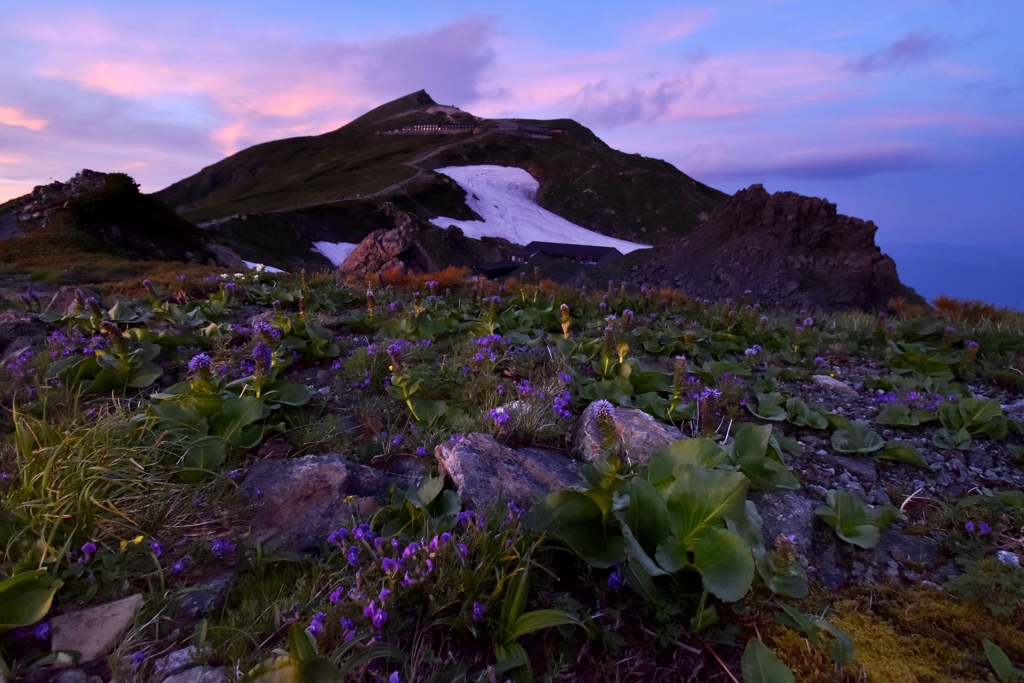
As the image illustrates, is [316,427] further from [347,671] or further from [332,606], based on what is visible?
[347,671]

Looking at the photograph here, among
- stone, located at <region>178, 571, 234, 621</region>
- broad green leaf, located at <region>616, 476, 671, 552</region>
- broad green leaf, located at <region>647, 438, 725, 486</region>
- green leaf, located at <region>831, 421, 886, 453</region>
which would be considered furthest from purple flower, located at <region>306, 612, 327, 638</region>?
green leaf, located at <region>831, 421, 886, 453</region>

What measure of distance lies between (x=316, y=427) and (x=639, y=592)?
7.43 ft

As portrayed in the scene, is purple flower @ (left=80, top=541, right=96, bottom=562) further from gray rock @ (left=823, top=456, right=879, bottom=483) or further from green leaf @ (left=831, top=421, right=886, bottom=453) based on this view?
green leaf @ (left=831, top=421, right=886, bottom=453)

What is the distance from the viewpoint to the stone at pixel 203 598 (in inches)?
86.4

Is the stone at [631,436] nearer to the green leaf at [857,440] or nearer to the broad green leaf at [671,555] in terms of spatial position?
the broad green leaf at [671,555]

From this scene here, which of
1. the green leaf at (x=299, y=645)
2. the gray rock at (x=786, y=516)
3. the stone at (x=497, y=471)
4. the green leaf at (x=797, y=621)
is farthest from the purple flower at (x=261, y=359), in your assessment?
the green leaf at (x=797, y=621)

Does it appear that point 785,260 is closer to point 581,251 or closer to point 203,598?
point 203,598

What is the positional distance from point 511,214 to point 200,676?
285 ft

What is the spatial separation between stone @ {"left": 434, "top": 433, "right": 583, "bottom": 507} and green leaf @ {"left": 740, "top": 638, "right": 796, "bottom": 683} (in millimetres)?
1039

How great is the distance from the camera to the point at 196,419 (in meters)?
3.32

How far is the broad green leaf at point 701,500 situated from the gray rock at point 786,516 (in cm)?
50

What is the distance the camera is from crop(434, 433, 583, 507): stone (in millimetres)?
2725

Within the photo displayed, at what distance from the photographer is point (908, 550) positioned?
9.36 ft

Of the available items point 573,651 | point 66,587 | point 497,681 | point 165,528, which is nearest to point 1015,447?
point 573,651
